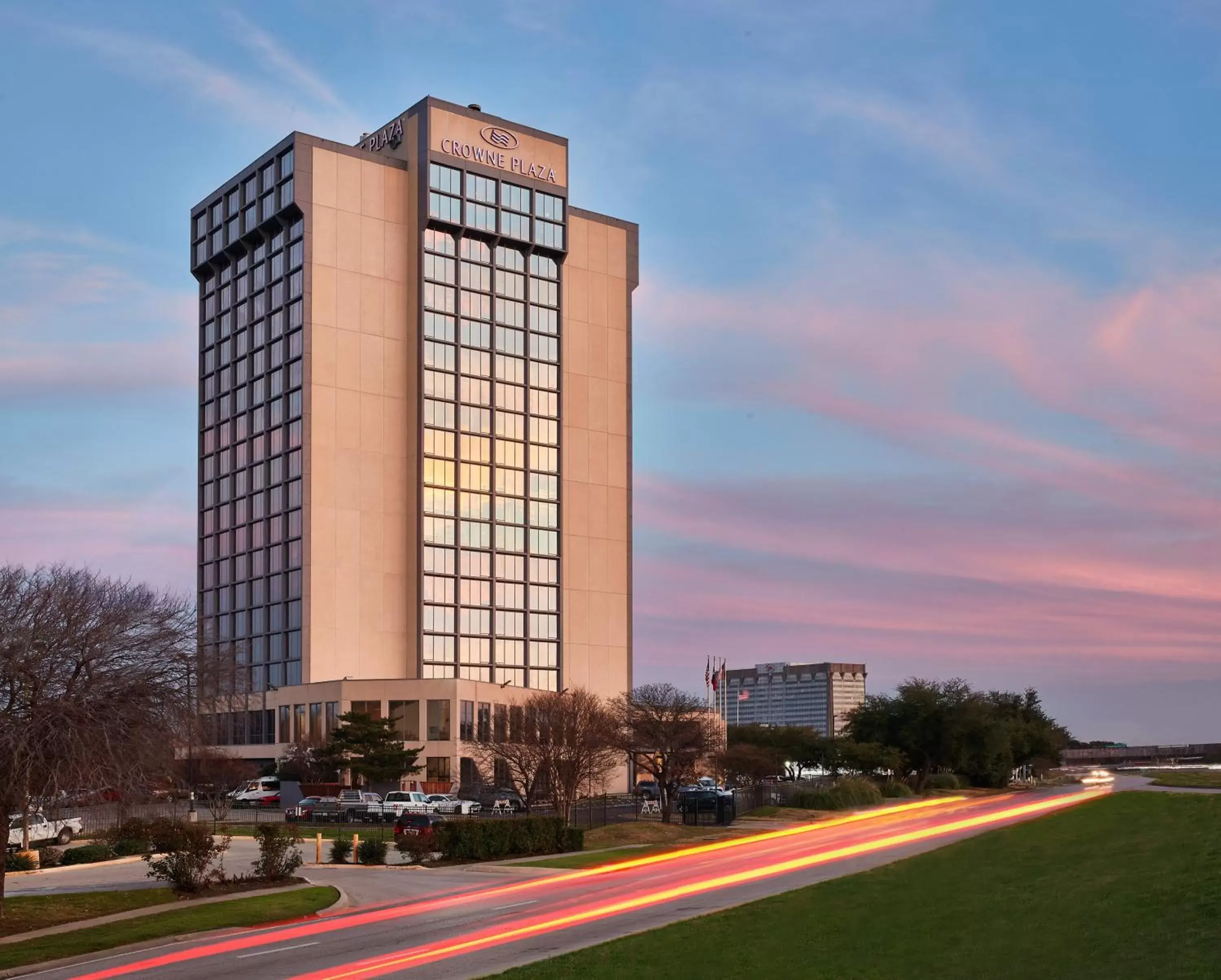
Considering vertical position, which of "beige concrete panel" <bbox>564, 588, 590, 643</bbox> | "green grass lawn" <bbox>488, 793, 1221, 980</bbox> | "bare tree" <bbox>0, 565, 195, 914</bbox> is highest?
"beige concrete panel" <bbox>564, 588, 590, 643</bbox>

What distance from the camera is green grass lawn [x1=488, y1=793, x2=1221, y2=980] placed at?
17.8 meters

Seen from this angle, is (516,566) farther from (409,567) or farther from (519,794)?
(519,794)

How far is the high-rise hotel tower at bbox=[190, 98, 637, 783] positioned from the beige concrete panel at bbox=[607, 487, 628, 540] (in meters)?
0.22

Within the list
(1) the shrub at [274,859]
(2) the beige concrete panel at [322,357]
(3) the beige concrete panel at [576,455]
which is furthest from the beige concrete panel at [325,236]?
(1) the shrub at [274,859]

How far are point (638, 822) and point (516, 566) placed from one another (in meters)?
82.9

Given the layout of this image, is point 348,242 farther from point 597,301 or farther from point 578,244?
point 597,301

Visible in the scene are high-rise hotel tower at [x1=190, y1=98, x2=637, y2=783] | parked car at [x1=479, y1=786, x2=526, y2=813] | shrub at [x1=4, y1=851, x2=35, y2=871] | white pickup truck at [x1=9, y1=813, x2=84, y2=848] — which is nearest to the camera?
shrub at [x1=4, y1=851, x2=35, y2=871]

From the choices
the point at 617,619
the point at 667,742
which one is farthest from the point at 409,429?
the point at 667,742

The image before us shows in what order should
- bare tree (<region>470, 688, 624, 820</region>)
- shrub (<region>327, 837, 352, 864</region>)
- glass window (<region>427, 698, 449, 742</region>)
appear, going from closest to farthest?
shrub (<region>327, 837, 352, 864</region>), bare tree (<region>470, 688, 624, 820</region>), glass window (<region>427, 698, 449, 742</region>)

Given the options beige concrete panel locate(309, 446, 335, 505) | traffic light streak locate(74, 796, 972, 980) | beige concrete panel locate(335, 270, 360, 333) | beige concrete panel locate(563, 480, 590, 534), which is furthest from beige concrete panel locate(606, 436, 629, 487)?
traffic light streak locate(74, 796, 972, 980)

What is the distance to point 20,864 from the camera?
152ft

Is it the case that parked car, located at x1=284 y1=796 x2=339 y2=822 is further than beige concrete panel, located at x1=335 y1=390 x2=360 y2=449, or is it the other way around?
beige concrete panel, located at x1=335 y1=390 x2=360 y2=449

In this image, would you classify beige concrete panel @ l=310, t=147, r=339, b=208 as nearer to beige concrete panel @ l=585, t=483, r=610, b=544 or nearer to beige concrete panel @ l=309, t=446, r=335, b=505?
beige concrete panel @ l=309, t=446, r=335, b=505

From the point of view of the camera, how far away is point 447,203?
13938 cm
